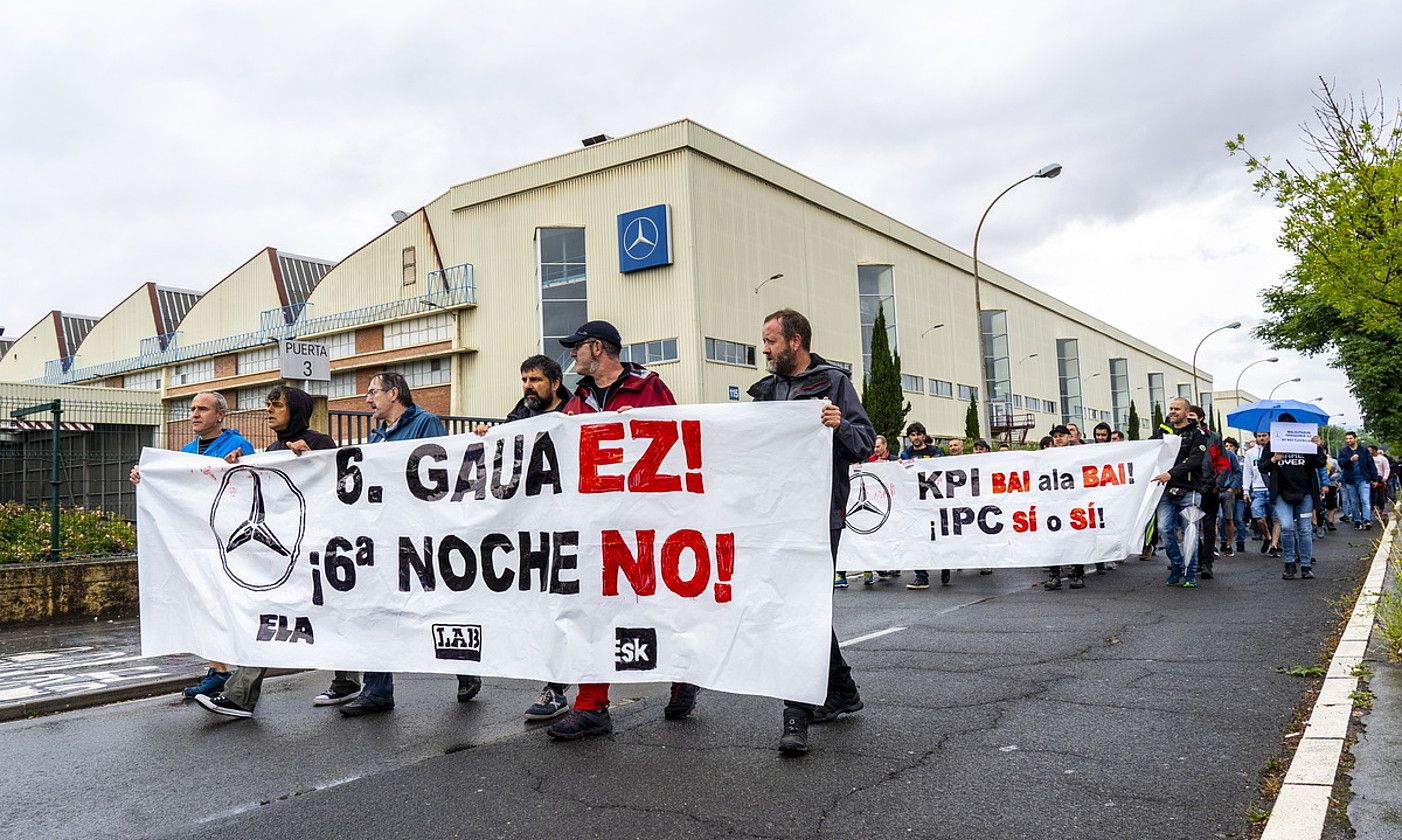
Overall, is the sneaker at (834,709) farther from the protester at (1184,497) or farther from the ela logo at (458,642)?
the protester at (1184,497)

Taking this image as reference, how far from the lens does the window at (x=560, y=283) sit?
4438cm

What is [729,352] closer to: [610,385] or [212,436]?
[212,436]

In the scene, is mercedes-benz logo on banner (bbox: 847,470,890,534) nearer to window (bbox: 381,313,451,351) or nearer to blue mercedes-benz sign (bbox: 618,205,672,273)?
blue mercedes-benz sign (bbox: 618,205,672,273)

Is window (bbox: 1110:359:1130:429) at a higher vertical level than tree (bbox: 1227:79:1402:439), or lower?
higher

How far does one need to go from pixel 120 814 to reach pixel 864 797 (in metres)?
2.97

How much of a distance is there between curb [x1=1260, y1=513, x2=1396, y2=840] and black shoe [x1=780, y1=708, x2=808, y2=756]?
182 centimetres

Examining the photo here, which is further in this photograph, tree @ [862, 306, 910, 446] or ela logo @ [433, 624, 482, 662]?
tree @ [862, 306, 910, 446]

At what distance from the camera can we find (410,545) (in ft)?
19.5

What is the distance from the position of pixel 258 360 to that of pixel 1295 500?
185 ft

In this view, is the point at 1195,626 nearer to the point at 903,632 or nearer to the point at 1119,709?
the point at 903,632

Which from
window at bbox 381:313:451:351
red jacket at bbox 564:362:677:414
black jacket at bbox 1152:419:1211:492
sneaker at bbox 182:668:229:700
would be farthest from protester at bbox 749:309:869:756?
window at bbox 381:313:451:351

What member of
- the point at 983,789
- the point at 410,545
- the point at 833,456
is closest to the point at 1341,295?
the point at 833,456

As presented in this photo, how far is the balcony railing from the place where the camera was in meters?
48.2

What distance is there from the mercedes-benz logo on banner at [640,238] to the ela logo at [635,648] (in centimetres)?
3690
